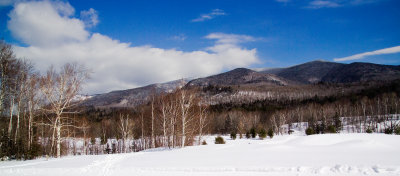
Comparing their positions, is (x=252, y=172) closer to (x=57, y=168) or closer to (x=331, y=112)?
(x=57, y=168)

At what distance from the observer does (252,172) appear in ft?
38.1

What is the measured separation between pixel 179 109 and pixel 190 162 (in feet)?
44.3

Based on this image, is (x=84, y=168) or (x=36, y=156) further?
(x=36, y=156)

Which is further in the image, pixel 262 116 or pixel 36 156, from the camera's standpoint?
pixel 262 116

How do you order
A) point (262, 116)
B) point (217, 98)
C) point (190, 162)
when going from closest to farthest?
point (190, 162) < point (262, 116) < point (217, 98)

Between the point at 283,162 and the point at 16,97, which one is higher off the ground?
the point at 16,97

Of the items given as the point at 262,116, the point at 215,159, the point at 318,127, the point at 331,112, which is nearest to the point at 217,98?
the point at 262,116

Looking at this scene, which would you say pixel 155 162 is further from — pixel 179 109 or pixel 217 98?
pixel 217 98

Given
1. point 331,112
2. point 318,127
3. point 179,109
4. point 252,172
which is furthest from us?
point 331,112

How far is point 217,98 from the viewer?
7023 inches

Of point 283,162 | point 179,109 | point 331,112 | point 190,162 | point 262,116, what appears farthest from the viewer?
point 262,116

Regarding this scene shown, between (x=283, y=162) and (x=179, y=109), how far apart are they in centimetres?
1639

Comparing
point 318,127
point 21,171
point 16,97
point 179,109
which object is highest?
point 16,97

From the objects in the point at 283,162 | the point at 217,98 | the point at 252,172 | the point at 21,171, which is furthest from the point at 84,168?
the point at 217,98
